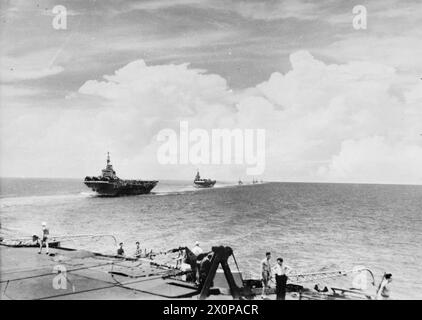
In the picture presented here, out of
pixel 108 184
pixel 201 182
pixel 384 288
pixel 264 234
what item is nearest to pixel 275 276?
pixel 384 288

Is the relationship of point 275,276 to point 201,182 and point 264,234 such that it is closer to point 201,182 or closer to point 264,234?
point 264,234

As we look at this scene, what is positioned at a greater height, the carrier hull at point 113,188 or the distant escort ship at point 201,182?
the carrier hull at point 113,188

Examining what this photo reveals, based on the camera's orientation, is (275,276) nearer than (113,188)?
Yes

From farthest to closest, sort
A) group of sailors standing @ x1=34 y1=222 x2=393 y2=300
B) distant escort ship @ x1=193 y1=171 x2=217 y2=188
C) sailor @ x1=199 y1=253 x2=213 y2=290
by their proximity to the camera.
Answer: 1. distant escort ship @ x1=193 y1=171 x2=217 y2=188
2. sailor @ x1=199 y1=253 x2=213 y2=290
3. group of sailors standing @ x1=34 y1=222 x2=393 y2=300

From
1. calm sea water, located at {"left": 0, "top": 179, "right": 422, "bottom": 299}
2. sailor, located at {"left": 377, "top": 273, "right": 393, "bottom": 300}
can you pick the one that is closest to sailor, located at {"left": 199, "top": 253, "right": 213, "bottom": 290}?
sailor, located at {"left": 377, "top": 273, "right": 393, "bottom": 300}

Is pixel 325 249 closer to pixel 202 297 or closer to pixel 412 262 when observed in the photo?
pixel 412 262

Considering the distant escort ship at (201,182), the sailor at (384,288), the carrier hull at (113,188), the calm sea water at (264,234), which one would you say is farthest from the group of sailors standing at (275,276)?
the distant escort ship at (201,182)

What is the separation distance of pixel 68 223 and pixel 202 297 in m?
49.2

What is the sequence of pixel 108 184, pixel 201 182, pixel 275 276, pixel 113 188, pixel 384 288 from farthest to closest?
pixel 201 182, pixel 113 188, pixel 108 184, pixel 384 288, pixel 275 276

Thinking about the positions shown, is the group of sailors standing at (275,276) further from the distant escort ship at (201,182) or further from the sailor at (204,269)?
the distant escort ship at (201,182)

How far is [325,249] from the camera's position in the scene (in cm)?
4053

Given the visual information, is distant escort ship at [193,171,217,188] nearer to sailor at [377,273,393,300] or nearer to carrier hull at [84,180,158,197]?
carrier hull at [84,180,158,197]
